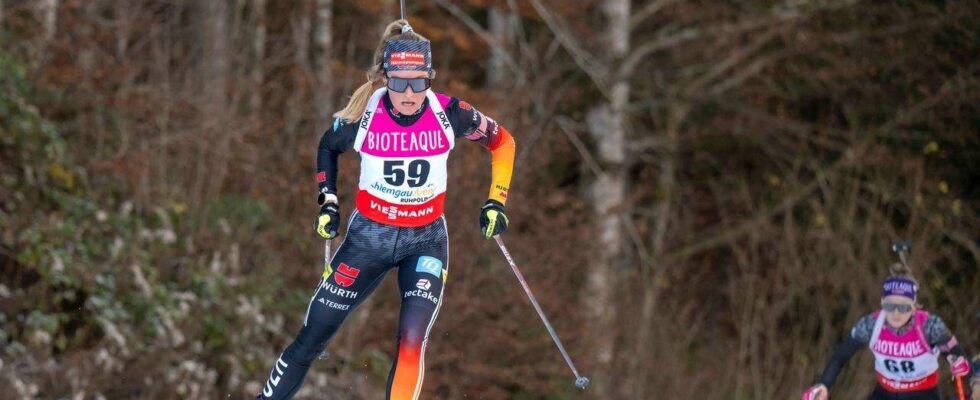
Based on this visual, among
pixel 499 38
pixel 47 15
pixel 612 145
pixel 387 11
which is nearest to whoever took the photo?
pixel 47 15

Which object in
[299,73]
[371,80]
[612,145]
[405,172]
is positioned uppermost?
[299,73]

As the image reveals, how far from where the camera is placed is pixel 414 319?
23.6 feet

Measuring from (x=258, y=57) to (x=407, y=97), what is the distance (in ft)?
33.8

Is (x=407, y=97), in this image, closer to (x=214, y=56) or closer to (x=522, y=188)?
(x=522, y=188)

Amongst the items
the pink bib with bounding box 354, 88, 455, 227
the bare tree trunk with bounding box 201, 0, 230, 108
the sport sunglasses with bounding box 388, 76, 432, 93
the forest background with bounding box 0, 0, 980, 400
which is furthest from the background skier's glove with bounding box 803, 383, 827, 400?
the bare tree trunk with bounding box 201, 0, 230, 108

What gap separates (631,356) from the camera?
1666 centimetres

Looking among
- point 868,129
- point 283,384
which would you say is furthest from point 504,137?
point 868,129

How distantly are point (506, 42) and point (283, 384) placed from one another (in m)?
11.1

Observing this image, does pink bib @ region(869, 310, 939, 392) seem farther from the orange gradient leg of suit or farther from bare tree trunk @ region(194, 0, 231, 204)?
bare tree trunk @ region(194, 0, 231, 204)

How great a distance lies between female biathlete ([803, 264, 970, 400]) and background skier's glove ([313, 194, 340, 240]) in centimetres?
341

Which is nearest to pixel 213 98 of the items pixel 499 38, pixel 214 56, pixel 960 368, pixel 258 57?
pixel 214 56

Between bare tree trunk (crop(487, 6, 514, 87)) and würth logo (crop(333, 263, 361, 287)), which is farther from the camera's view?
bare tree trunk (crop(487, 6, 514, 87))

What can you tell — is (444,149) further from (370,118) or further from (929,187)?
(929,187)

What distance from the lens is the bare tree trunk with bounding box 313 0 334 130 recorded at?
49.3 ft
